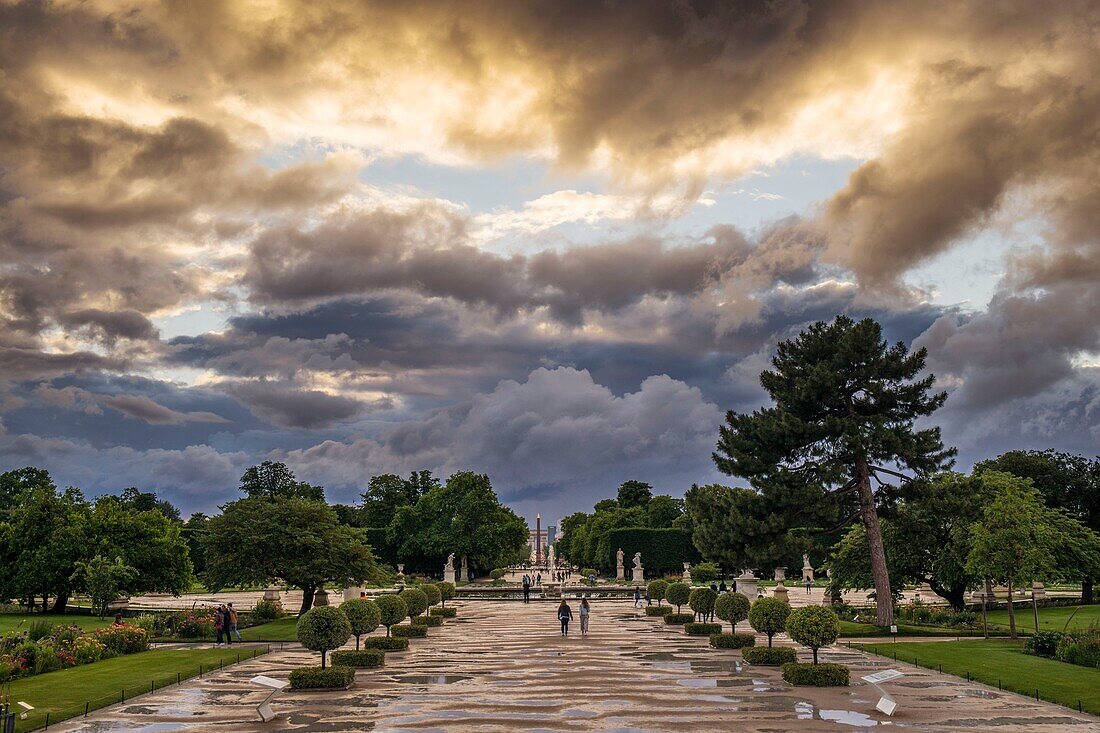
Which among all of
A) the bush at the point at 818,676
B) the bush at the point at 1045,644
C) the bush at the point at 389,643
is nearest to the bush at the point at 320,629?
the bush at the point at 389,643

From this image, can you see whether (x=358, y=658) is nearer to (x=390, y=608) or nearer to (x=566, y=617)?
(x=390, y=608)

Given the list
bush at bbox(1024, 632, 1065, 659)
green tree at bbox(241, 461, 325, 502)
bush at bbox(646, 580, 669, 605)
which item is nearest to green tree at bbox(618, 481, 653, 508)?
green tree at bbox(241, 461, 325, 502)

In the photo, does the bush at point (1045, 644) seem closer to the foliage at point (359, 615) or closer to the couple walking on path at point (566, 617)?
the couple walking on path at point (566, 617)

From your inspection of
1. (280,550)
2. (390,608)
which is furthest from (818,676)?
(280,550)

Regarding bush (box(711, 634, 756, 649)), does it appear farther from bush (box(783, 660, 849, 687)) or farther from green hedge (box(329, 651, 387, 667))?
green hedge (box(329, 651, 387, 667))

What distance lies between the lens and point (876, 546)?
4134cm

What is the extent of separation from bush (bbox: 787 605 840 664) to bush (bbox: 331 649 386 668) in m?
14.4

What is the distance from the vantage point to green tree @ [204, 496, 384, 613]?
43.1m

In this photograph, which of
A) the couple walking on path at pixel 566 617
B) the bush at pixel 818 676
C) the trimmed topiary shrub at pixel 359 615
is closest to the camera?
the bush at pixel 818 676

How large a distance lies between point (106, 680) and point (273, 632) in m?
15.5

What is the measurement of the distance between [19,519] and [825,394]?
47.2 m

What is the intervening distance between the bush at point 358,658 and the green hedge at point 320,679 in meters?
A: 2.62

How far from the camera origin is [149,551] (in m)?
49.7

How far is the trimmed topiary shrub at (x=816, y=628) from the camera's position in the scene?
85.5ft
